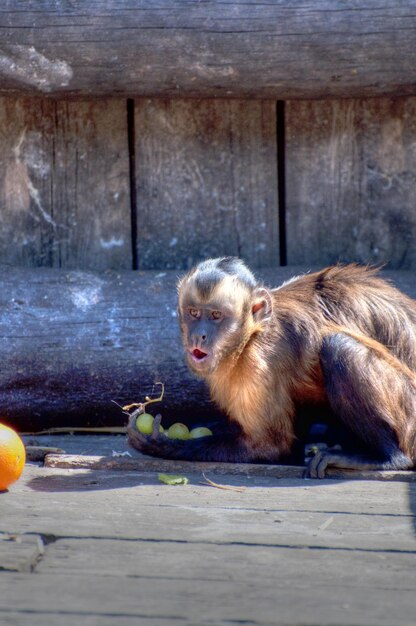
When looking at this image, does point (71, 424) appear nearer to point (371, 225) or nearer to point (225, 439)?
point (225, 439)

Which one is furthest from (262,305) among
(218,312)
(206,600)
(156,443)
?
(206,600)

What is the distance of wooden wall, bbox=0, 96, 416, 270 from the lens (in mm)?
5680

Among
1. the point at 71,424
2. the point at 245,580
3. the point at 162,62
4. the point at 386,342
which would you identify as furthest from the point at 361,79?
the point at 245,580

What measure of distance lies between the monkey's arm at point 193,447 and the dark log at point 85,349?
0.47 m

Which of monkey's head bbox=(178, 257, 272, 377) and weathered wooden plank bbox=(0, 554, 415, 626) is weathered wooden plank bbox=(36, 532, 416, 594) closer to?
weathered wooden plank bbox=(0, 554, 415, 626)

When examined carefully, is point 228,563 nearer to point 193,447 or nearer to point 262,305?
point 193,447

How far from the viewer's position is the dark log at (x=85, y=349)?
540cm

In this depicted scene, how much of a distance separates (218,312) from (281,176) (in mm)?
1155

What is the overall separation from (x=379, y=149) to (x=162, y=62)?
1.26 m

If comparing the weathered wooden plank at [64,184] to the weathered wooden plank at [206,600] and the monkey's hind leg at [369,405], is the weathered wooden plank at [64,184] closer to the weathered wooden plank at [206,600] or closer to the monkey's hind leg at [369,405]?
the monkey's hind leg at [369,405]

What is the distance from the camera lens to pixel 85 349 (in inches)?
213

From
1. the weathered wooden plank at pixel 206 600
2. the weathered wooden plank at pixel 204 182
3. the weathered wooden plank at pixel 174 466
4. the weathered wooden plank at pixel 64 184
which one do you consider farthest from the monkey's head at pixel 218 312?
the weathered wooden plank at pixel 206 600

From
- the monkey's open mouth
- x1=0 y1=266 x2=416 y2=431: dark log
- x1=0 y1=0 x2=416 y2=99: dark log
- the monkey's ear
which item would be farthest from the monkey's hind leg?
x1=0 y1=0 x2=416 y2=99: dark log

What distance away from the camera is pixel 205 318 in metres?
4.92
